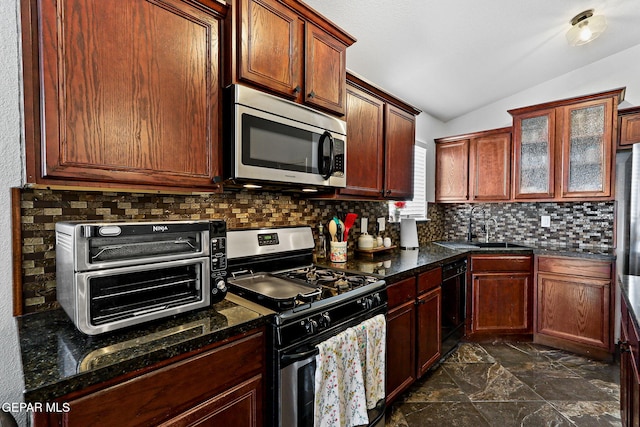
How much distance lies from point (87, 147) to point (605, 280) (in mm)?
3707

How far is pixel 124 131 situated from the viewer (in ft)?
3.73

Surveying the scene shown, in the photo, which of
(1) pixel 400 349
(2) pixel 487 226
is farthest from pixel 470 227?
(1) pixel 400 349

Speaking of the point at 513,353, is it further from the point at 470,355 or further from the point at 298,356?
the point at 298,356

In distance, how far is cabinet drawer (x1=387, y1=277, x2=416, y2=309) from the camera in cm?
188

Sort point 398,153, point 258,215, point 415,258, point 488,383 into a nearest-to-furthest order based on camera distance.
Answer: point 258,215 < point 488,383 < point 415,258 < point 398,153

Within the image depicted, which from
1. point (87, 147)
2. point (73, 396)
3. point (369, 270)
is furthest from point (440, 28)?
point (73, 396)

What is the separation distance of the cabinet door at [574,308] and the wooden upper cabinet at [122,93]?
3147 mm

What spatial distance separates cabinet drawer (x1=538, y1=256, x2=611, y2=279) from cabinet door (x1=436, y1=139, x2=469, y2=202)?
103 cm

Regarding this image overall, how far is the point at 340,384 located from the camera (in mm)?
1414

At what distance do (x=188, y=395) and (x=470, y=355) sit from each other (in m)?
2.60

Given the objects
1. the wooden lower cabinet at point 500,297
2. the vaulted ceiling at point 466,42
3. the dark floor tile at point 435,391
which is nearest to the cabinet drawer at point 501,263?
the wooden lower cabinet at point 500,297

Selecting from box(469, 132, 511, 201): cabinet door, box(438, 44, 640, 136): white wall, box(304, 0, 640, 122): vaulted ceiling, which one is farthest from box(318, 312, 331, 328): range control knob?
box(438, 44, 640, 136): white wall

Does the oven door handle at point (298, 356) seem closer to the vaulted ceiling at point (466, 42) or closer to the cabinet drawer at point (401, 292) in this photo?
the cabinet drawer at point (401, 292)

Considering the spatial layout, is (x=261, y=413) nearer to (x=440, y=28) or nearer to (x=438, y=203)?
(x=440, y=28)
